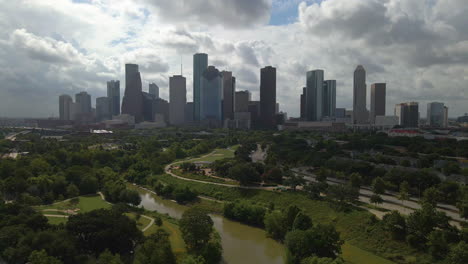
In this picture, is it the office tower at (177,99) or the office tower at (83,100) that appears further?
the office tower at (83,100)

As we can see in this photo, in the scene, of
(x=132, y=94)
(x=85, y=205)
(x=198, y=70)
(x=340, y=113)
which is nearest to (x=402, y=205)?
(x=85, y=205)

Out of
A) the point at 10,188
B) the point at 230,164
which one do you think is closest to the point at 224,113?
the point at 230,164

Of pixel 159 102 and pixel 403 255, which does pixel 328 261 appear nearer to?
pixel 403 255

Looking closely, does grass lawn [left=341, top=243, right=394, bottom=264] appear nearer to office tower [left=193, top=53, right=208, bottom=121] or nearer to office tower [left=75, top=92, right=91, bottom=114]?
office tower [left=193, top=53, right=208, bottom=121]

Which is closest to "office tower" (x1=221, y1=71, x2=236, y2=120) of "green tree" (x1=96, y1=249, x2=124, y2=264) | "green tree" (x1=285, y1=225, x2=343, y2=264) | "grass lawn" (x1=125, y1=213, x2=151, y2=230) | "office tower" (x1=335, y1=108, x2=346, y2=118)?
"office tower" (x1=335, y1=108, x2=346, y2=118)

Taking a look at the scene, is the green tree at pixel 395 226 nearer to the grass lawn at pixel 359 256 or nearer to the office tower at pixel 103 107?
the grass lawn at pixel 359 256

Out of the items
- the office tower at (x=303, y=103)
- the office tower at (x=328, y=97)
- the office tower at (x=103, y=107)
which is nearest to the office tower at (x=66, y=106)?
the office tower at (x=103, y=107)

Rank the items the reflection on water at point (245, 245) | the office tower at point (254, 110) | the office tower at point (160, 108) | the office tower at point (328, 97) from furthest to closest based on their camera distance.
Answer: the office tower at point (160, 108)
the office tower at point (328, 97)
the office tower at point (254, 110)
the reflection on water at point (245, 245)
